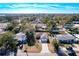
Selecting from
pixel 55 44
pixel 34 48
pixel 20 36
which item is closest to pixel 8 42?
pixel 20 36

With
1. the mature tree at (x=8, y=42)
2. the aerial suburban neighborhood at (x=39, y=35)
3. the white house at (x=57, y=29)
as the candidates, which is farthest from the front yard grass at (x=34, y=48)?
Answer: the white house at (x=57, y=29)

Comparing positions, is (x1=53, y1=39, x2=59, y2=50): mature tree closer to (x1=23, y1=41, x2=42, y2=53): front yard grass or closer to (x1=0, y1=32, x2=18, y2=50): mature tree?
(x1=23, y1=41, x2=42, y2=53): front yard grass

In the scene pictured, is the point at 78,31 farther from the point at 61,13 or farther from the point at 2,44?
the point at 2,44

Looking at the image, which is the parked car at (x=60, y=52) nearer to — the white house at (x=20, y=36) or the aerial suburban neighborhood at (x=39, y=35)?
the aerial suburban neighborhood at (x=39, y=35)

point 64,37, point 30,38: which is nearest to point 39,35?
point 30,38

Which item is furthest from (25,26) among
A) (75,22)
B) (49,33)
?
(75,22)

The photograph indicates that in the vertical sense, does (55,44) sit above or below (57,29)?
below

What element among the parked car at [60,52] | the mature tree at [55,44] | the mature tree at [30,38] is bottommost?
the parked car at [60,52]

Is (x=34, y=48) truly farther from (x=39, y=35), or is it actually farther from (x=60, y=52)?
(x=60, y=52)
